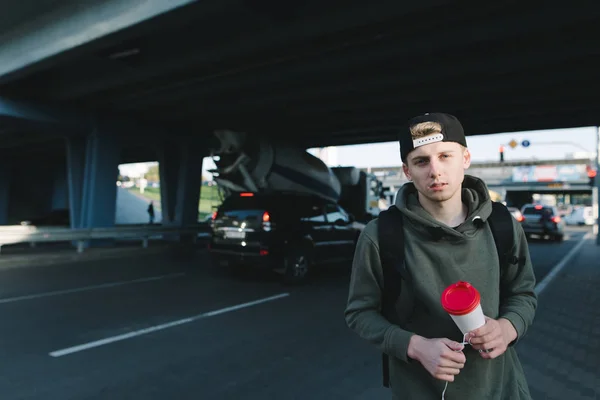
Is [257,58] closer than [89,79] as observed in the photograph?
Yes

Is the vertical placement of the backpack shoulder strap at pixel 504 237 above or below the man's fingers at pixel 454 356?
above

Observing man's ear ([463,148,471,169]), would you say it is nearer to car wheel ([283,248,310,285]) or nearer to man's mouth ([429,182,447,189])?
man's mouth ([429,182,447,189])

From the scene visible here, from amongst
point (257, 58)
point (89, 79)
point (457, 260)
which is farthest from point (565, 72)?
point (89, 79)

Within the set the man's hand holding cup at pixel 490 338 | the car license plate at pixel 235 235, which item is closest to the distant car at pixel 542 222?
the car license plate at pixel 235 235

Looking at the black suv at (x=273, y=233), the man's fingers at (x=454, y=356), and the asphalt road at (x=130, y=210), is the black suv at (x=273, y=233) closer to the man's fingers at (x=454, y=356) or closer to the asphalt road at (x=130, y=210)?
the man's fingers at (x=454, y=356)

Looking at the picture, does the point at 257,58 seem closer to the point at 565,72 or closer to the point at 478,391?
the point at 565,72

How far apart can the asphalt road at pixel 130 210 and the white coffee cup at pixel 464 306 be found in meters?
39.6

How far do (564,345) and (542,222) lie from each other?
1883cm

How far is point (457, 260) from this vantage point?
1640mm

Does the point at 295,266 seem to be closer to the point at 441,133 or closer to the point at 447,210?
the point at 447,210

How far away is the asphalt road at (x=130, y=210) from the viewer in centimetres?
3965

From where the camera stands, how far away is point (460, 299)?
1396 millimetres

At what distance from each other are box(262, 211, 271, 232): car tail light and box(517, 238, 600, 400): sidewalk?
17.3ft

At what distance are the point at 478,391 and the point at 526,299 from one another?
0.41m
